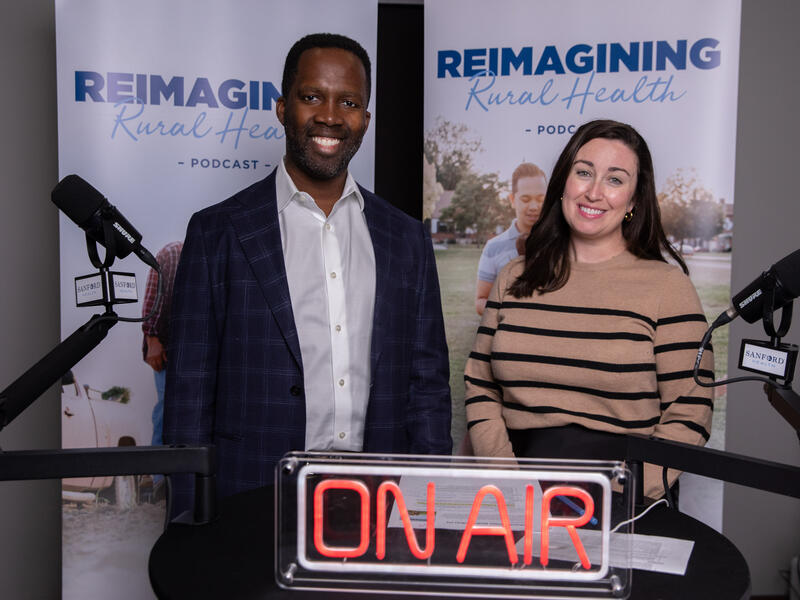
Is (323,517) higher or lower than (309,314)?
lower

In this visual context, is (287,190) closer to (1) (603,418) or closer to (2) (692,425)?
(1) (603,418)

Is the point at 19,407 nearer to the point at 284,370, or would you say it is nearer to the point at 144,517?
the point at 284,370

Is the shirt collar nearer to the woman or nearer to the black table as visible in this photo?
the woman

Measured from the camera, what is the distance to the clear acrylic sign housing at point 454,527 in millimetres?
1137

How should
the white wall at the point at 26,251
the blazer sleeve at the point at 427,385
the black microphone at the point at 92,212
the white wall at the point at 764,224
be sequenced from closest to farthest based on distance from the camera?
the black microphone at the point at 92,212
the blazer sleeve at the point at 427,385
the white wall at the point at 26,251
the white wall at the point at 764,224

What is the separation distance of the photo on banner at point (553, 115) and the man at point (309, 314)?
80cm

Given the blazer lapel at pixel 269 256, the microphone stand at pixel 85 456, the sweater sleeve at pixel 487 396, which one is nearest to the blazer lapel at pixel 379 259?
the blazer lapel at pixel 269 256

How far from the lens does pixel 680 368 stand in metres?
1.96

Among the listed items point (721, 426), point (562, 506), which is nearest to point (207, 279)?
point (562, 506)

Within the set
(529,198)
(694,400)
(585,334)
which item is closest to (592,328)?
(585,334)

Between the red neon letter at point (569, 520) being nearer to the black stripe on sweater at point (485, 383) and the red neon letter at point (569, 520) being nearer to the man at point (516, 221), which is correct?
the black stripe on sweater at point (485, 383)

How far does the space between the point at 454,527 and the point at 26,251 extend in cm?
268

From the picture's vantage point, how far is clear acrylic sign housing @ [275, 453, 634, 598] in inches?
44.8

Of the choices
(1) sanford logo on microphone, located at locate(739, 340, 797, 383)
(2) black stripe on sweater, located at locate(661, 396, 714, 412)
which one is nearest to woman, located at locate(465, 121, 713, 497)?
(2) black stripe on sweater, located at locate(661, 396, 714, 412)
